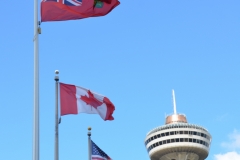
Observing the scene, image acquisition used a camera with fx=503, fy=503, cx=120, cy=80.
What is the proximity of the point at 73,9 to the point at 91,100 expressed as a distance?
5785mm

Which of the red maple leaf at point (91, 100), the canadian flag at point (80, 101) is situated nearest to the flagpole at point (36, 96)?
the canadian flag at point (80, 101)

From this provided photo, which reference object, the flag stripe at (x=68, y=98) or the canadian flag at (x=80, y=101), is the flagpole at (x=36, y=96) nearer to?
the canadian flag at (x=80, y=101)

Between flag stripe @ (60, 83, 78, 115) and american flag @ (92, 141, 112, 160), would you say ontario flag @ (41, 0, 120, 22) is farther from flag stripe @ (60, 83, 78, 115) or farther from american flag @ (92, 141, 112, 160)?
american flag @ (92, 141, 112, 160)

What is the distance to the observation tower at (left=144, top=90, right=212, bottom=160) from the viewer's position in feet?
552

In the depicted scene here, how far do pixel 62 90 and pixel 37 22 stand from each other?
5.02 meters

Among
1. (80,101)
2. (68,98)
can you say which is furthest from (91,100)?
(68,98)

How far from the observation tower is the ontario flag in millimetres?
146007

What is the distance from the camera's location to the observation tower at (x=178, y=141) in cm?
16825

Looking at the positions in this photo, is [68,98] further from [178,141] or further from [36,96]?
[178,141]

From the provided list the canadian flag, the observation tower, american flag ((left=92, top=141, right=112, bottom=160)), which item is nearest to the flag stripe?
the canadian flag

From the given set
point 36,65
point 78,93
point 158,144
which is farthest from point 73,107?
point 158,144

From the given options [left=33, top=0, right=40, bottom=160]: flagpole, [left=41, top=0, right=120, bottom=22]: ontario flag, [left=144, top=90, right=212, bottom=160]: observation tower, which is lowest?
[left=33, top=0, right=40, bottom=160]: flagpole

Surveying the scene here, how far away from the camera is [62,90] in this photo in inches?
1072

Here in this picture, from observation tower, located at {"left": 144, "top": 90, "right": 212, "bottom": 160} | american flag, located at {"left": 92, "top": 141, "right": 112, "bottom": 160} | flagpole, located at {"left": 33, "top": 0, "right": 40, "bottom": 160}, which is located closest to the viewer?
flagpole, located at {"left": 33, "top": 0, "right": 40, "bottom": 160}
